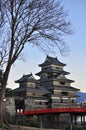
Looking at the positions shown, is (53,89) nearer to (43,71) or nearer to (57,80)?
(57,80)

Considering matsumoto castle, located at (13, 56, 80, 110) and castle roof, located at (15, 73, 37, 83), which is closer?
matsumoto castle, located at (13, 56, 80, 110)

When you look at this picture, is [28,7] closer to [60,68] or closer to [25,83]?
[25,83]

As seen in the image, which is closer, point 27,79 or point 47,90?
point 27,79

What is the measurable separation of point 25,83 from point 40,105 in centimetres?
585

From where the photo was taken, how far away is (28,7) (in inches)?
696

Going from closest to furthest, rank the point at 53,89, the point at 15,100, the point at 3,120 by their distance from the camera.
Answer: the point at 3,120
the point at 15,100
the point at 53,89

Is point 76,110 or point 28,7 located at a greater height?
point 28,7

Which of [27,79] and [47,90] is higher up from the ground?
[27,79]

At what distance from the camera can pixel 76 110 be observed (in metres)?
35.4

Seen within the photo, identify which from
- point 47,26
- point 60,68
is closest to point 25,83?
point 60,68

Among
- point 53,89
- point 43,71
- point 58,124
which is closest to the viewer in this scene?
point 58,124

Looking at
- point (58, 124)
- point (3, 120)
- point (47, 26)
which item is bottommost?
point (58, 124)

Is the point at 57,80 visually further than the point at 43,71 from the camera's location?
No

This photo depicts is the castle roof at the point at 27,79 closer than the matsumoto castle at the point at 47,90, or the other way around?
the matsumoto castle at the point at 47,90
